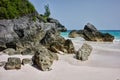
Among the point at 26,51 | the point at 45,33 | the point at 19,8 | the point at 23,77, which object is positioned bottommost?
the point at 23,77

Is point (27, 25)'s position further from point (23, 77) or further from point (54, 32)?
point (23, 77)

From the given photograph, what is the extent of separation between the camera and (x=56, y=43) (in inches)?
521

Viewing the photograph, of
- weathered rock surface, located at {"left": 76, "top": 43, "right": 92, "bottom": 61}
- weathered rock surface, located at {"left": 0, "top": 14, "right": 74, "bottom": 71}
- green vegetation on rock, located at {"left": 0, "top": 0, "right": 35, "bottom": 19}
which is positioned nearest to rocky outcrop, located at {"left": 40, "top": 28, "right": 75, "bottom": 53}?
weathered rock surface, located at {"left": 0, "top": 14, "right": 74, "bottom": 71}

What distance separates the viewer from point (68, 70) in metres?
9.60

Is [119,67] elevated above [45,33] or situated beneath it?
situated beneath

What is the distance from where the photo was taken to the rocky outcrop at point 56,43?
13031 mm

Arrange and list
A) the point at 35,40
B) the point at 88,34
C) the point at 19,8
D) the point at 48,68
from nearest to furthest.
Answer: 1. the point at 48,68
2. the point at 35,40
3. the point at 19,8
4. the point at 88,34

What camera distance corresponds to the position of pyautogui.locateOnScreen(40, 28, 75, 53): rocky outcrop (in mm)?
13031

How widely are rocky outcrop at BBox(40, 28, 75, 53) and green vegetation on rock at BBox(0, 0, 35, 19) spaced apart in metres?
3.68

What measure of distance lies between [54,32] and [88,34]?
15449 millimetres

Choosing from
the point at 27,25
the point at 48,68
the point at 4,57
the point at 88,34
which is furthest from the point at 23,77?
the point at 88,34

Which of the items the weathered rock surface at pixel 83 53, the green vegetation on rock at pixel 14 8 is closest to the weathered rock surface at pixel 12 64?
the weathered rock surface at pixel 83 53

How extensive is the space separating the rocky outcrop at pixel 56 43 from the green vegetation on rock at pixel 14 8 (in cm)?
368

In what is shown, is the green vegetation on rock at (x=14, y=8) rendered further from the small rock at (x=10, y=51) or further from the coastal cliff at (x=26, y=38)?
the small rock at (x=10, y=51)
